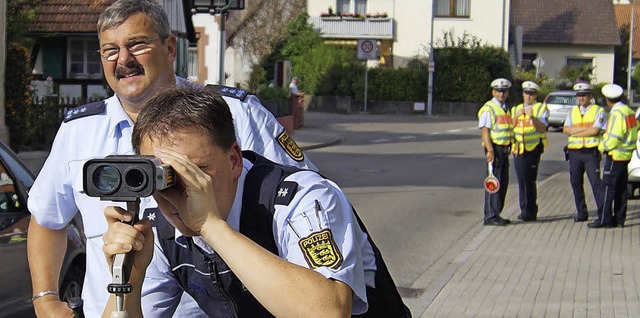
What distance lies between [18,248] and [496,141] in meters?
8.20

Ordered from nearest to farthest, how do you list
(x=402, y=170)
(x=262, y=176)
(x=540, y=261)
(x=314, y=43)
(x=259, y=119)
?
(x=262, y=176), (x=259, y=119), (x=540, y=261), (x=402, y=170), (x=314, y=43)

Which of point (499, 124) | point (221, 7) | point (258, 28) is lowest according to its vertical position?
point (499, 124)

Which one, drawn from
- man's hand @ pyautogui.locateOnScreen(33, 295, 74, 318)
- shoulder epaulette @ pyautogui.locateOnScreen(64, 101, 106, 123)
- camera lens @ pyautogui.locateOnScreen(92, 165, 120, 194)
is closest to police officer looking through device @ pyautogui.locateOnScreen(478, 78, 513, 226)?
shoulder epaulette @ pyautogui.locateOnScreen(64, 101, 106, 123)

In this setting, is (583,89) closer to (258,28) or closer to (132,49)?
(132,49)

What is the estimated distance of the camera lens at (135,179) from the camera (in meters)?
2.10

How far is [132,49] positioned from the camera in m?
3.61

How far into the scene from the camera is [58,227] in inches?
144

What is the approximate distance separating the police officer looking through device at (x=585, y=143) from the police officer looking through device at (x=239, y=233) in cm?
1041

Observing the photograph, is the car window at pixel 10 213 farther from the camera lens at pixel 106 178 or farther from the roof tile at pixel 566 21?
the roof tile at pixel 566 21

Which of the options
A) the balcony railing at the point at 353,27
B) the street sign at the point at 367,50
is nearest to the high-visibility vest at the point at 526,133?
the street sign at the point at 367,50

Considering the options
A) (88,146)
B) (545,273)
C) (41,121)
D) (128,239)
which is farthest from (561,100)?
(128,239)

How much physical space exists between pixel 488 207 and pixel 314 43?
3365cm

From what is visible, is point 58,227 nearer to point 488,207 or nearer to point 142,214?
point 142,214

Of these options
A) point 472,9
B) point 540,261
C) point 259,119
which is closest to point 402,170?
point 540,261
